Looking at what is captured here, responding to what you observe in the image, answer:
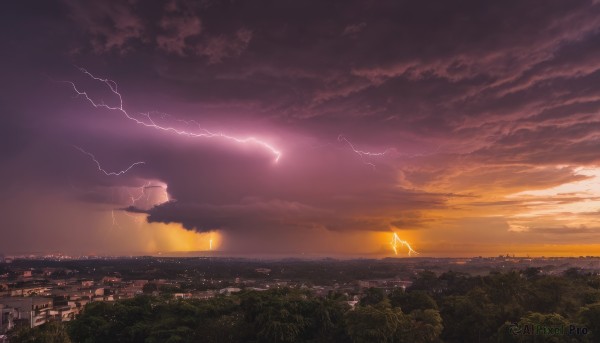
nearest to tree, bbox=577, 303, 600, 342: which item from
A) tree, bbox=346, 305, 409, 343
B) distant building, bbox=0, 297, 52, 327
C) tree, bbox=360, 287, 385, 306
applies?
tree, bbox=346, 305, 409, 343

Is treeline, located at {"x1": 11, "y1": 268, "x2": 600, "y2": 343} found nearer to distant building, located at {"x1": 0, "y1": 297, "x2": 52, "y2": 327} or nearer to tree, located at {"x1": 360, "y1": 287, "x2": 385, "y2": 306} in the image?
tree, located at {"x1": 360, "y1": 287, "x2": 385, "y2": 306}

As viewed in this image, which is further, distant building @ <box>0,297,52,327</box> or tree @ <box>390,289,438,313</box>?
distant building @ <box>0,297,52,327</box>

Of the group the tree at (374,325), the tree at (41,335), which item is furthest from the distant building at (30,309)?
the tree at (374,325)

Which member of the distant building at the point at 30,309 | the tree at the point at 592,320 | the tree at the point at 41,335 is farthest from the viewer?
the distant building at the point at 30,309

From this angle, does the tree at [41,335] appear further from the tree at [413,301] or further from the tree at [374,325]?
the tree at [413,301]

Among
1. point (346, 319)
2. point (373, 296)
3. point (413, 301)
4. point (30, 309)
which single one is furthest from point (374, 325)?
point (30, 309)

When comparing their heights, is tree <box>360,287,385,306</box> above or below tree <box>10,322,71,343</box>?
below

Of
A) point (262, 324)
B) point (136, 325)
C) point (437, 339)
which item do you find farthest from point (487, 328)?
point (136, 325)

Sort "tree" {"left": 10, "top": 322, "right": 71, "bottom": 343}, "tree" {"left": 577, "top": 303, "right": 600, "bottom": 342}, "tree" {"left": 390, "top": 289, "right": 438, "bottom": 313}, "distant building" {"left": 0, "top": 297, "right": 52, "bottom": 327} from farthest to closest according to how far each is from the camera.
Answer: "distant building" {"left": 0, "top": 297, "right": 52, "bottom": 327} → "tree" {"left": 390, "top": 289, "right": 438, "bottom": 313} → "tree" {"left": 577, "top": 303, "right": 600, "bottom": 342} → "tree" {"left": 10, "top": 322, "right": 71, "bottom": 343}
